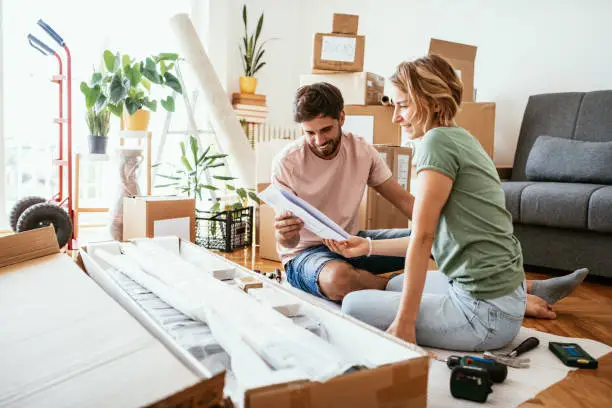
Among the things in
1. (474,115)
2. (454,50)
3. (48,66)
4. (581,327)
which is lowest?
(581,327)

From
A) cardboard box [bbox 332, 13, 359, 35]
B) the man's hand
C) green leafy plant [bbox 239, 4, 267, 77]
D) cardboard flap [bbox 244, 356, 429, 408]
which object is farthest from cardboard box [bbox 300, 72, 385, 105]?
cardboard flap [bbox 244, 356, 429, 408]

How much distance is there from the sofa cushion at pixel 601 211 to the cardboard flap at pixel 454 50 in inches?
46.9

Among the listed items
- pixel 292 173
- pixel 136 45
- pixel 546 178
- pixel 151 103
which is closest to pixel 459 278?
pixel 292 173

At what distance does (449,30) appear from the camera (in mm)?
3998

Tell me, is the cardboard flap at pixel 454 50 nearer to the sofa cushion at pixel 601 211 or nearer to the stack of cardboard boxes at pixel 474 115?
the stack of cardboard boxes at pixel 474 115

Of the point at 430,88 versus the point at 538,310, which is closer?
the point at 430,88

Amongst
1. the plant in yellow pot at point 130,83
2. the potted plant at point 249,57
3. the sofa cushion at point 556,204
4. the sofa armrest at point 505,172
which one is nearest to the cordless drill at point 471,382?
the sofa cushion at point 556,204

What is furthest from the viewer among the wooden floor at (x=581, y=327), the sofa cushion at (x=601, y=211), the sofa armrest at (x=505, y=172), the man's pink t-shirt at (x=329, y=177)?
the sofa armrest at (x=505, y=172)

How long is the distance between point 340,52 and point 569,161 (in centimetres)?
132

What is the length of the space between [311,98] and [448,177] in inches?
25.0

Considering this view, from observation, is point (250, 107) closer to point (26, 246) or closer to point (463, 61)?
point (463, 61)

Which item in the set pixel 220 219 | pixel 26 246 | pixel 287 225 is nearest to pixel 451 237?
pixel 287 225

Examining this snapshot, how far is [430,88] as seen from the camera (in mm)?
1396

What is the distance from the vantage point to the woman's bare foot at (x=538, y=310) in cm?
188
